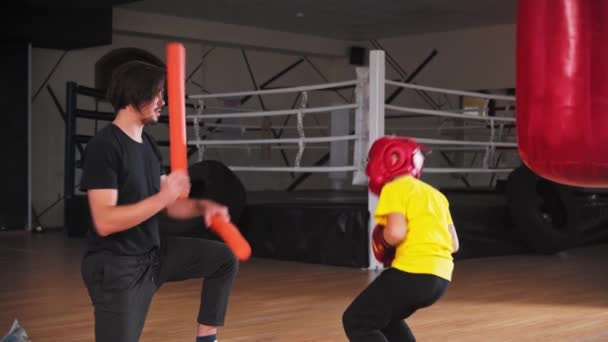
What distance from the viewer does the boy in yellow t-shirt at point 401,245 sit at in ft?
7.64

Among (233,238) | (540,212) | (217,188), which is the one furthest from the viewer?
(540,212)

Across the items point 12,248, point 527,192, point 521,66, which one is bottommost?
point 12,248

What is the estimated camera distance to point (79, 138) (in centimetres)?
783

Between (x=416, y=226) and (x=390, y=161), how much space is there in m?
0.18

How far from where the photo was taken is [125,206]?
2172 mm

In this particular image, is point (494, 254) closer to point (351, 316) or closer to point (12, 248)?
point (12, 248)

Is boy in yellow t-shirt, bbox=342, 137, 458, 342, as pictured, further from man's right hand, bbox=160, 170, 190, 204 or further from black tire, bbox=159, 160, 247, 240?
black tire, bbox=159, 160, 247, 240

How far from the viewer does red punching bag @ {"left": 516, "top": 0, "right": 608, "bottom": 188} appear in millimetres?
1597

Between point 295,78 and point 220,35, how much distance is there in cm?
140

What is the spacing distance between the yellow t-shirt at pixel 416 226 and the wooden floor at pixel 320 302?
3.52 feet

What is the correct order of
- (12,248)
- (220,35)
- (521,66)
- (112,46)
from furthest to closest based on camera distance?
(220,35) → (112,46) → (12,248) → (521,66)

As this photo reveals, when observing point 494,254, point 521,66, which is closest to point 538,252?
point 494,254

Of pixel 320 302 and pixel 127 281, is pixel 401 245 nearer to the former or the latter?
pixel 127 281

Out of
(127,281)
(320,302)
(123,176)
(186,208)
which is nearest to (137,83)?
(123,176)
